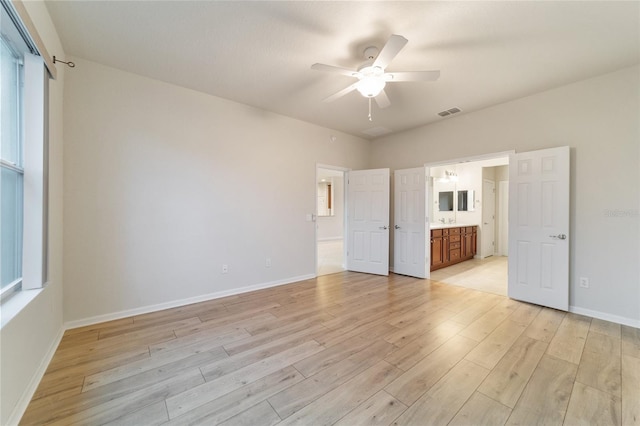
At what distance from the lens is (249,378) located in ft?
5.89

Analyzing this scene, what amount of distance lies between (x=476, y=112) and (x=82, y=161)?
5.19m

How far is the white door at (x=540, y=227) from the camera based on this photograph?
118 inches

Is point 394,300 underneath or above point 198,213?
underneath

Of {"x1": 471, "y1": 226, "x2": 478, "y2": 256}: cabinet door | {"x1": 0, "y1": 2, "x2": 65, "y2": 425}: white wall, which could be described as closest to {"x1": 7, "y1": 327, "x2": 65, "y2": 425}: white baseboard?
{"x1": 0, "y1": 2, "x2": 65, "y2": 425}: white wall

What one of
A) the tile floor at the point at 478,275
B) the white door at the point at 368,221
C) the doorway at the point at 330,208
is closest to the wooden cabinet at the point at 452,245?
the tile floor at the point at 478,275

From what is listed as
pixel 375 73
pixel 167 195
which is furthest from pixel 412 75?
pixel 167 195

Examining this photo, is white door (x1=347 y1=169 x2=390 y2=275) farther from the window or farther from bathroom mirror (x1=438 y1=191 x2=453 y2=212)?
the window

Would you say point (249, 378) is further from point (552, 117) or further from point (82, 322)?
point (552, 117)

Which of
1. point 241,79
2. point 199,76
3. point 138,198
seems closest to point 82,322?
point 138,198

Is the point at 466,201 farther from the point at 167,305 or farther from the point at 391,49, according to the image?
the point at 167,305

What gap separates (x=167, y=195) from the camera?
120 inches

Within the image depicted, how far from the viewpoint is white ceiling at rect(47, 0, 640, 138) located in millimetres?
1897

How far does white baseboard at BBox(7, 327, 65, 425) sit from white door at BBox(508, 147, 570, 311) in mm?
4858

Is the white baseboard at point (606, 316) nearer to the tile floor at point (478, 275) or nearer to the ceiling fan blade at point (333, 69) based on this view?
the tile floor at point (478, 275)
